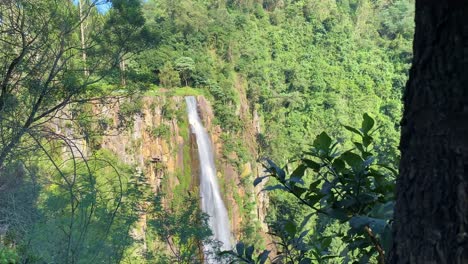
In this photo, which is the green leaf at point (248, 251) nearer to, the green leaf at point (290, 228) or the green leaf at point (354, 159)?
the green leaf at point (290, 228)

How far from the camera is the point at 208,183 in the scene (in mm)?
Answer: 13641

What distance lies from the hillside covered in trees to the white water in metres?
0.29

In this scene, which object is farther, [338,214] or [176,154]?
[176,154]

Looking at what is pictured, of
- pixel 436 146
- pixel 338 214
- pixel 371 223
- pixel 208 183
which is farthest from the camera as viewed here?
pixel 208 183

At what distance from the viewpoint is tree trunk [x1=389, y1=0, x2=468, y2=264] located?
1.62 ft

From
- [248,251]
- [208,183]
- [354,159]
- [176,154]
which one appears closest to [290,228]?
[248,251]

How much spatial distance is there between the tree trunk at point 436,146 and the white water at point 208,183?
1280 centimetres

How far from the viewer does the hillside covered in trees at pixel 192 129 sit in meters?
0.86

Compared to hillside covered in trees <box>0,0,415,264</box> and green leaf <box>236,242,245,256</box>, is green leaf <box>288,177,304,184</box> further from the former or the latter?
green leaf <box>236,242,245,256</box>

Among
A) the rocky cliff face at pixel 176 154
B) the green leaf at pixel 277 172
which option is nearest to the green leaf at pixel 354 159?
the green leaf at pixel 277 172

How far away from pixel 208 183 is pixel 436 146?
13247 millimetres

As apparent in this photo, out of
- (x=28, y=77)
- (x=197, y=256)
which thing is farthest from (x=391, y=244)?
(x=197, y=256)

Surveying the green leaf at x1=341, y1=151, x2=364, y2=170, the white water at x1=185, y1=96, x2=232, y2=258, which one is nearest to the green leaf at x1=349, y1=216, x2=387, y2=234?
the green leaf at x1=341, y1=151, x2=364, y2=170

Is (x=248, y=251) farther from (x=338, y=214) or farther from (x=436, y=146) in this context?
(x=436, y=146)
